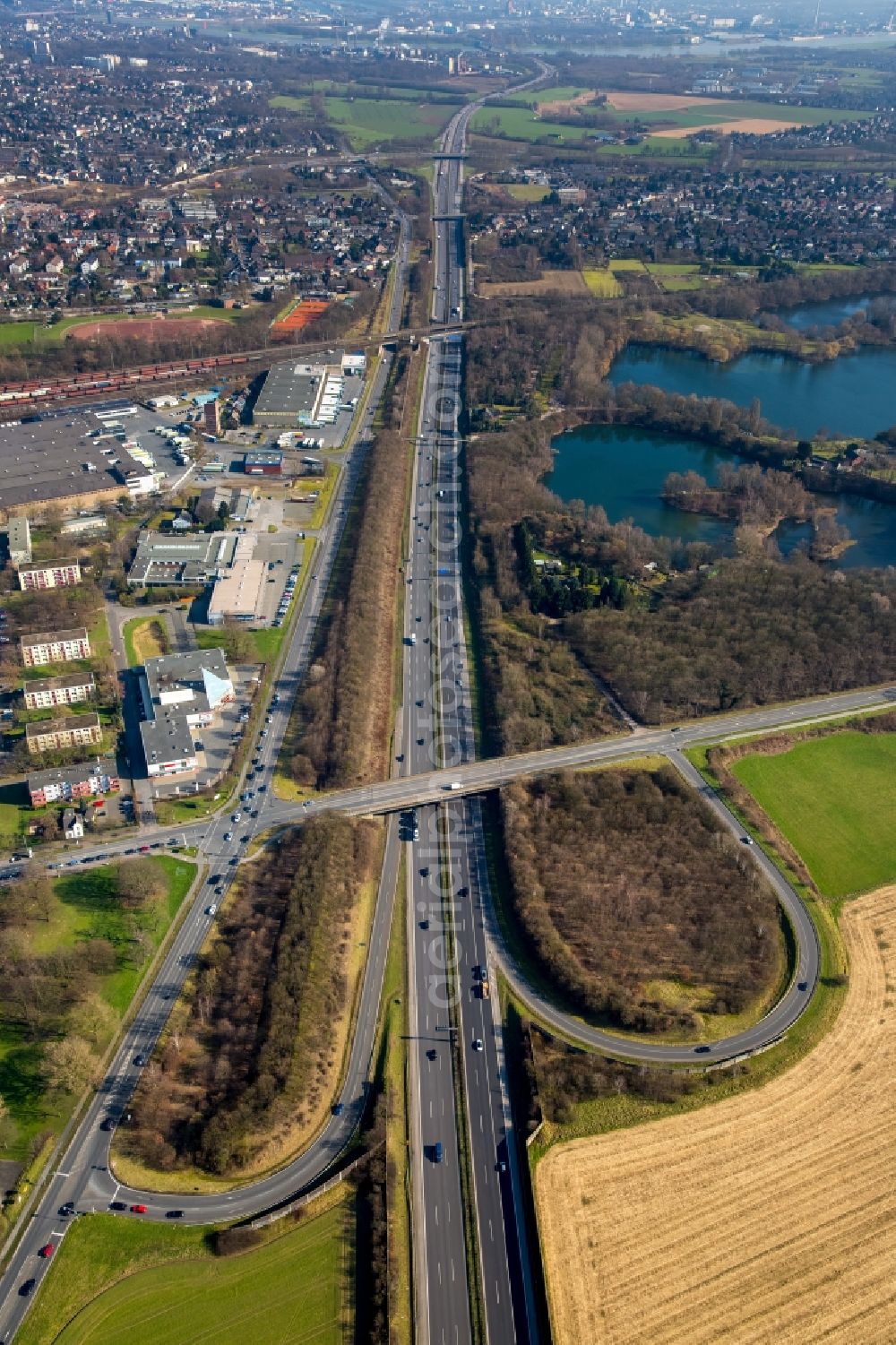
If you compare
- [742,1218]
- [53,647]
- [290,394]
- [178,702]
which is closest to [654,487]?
[290,394]

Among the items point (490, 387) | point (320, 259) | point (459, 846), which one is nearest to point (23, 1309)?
point (459, 846)

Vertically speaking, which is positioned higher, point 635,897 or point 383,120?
point 383,120

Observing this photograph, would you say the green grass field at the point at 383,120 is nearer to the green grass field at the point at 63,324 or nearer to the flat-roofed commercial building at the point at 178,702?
the green grass field at the point at 63,324

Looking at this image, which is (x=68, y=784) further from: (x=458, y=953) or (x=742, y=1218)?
(x=742, y=1218)

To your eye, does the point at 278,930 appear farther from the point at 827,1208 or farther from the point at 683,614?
the point at 683,614

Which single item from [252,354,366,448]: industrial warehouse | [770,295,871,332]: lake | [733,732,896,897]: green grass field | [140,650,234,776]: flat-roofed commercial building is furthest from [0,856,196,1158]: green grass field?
[770,295,871,332]: lake

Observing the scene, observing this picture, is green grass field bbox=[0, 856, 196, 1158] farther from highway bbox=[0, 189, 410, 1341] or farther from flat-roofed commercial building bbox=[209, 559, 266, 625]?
flat-roofed commercial building bbox=[209, 559, 266, 625]
